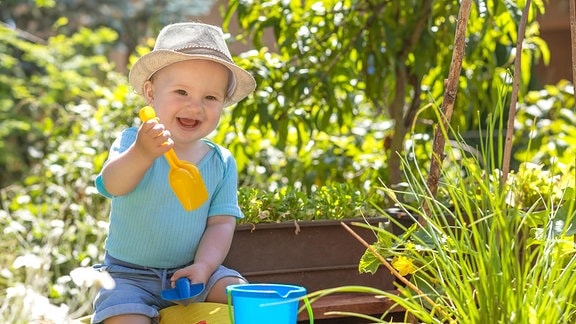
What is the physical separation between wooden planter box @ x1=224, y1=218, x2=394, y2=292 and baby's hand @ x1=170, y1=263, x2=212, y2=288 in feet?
0.83

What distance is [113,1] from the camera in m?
9.59

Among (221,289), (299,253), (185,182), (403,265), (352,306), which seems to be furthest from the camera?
(299,253)

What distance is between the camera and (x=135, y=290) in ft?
6.76

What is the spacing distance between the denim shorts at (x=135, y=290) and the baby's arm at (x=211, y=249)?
44 mm

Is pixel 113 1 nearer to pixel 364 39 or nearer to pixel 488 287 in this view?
pixel 364 39

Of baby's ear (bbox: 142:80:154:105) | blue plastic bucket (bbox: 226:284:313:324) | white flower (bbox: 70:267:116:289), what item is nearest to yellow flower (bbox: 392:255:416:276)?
blue plastic bucket (bbox: 226:284:313:324)

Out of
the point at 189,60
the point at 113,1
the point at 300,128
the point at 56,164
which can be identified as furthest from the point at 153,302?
the point at 113,1

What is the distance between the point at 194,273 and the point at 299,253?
408 mm

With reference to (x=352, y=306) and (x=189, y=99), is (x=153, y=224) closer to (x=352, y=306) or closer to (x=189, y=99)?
(x=189, y=99)

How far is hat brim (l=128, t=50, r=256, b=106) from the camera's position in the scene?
7.05ft

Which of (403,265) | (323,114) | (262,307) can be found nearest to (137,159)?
(262,307)

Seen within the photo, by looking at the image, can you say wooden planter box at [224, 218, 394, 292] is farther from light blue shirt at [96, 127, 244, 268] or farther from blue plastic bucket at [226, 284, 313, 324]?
blue plastic bucket at [226, 284, 313, 324]

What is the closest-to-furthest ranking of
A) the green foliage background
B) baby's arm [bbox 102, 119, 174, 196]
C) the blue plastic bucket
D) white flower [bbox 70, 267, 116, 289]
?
white flower [bbox 70, 267, 116, 289] < the blue plastic bucket < baby's arm [bbox 102, 119, 174, 196] < the green foliage background

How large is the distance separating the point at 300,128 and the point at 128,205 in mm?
1377
